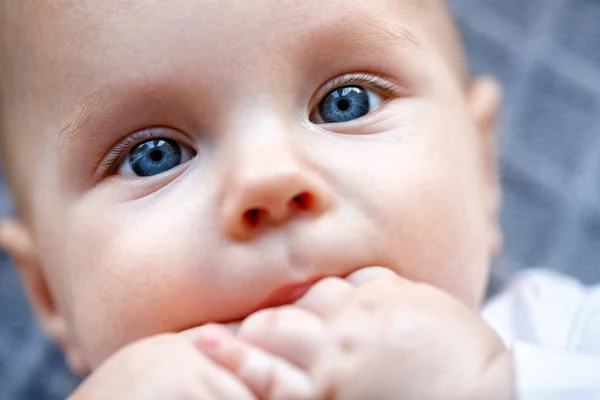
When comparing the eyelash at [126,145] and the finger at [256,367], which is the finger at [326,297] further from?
the eyelash at [126,145]

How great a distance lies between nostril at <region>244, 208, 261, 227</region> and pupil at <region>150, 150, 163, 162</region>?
168 millimetres

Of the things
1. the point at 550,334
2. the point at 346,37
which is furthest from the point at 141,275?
the point at 550,334

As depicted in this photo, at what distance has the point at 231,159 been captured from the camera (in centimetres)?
78

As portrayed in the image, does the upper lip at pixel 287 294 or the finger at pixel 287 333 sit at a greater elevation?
the upper lip at pixel 287 294

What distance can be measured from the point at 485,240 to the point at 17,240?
669mm

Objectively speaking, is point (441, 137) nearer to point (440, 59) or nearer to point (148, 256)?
point (440, 59)

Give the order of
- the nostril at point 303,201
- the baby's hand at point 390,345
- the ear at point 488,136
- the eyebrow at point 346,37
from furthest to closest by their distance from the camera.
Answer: the ear at point 488,136 < the eyebrow at point 346,37 < the nostril at point 303,201 < the baby's hand at point 390,345

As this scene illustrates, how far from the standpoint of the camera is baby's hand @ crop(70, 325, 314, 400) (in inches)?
26.0

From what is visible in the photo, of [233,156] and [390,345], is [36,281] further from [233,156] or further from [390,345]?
[390,345]

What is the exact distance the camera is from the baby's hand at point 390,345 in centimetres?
64

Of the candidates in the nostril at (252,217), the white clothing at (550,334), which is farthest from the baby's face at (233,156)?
the white clothing at (550,334)

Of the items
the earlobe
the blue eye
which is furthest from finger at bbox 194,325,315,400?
the earlobe

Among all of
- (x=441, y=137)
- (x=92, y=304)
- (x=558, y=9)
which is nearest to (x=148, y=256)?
(x=92, y=304)

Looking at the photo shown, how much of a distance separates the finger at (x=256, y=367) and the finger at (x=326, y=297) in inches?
2.6
